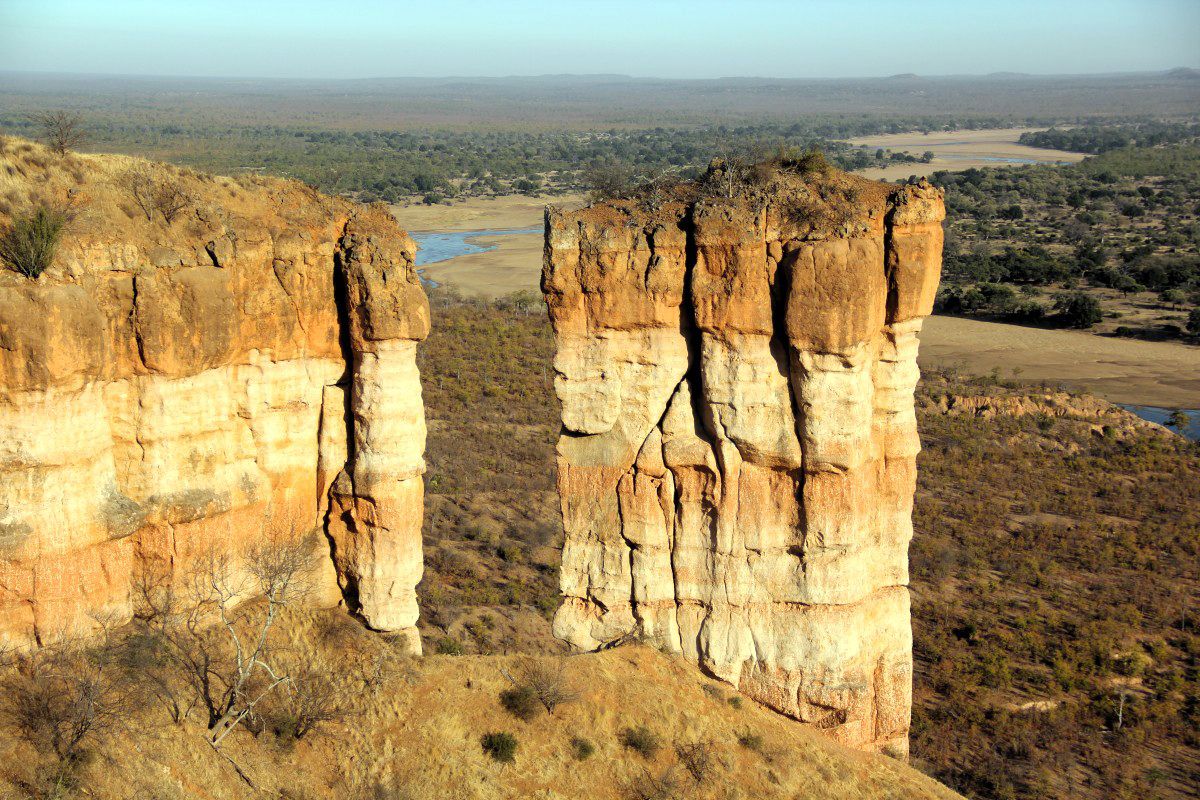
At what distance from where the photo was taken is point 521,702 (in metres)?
16.3

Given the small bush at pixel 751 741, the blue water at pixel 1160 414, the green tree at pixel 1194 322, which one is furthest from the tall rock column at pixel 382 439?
the green tree at pixel 1194 322

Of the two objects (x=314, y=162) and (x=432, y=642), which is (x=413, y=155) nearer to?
(x=314, y=162)

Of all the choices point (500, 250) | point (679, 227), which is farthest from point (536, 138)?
point (679, 227)

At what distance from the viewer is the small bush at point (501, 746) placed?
615 inches

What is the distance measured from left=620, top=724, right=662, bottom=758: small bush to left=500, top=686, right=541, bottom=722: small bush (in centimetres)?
134

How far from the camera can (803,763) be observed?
1639cm

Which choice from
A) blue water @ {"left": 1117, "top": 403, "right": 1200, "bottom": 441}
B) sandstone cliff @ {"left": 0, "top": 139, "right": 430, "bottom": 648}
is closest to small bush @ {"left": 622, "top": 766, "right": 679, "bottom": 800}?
sandstone cliff @ {"left": 0, "top": 139, "right": 430, "bottom": 648}

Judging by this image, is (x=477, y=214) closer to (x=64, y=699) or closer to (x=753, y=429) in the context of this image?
(x=753, y=429)

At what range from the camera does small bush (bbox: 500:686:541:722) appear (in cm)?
1622

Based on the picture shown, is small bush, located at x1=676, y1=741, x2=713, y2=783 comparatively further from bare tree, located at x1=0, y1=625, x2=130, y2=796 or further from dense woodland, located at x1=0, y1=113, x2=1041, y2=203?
dense woodland, located at x1=0, y1=113, x2=1041, y2=203

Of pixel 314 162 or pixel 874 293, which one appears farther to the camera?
pixel 314 162

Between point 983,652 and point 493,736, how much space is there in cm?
1378

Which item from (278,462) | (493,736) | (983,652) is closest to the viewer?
(493,736)

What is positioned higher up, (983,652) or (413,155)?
(413,155)
